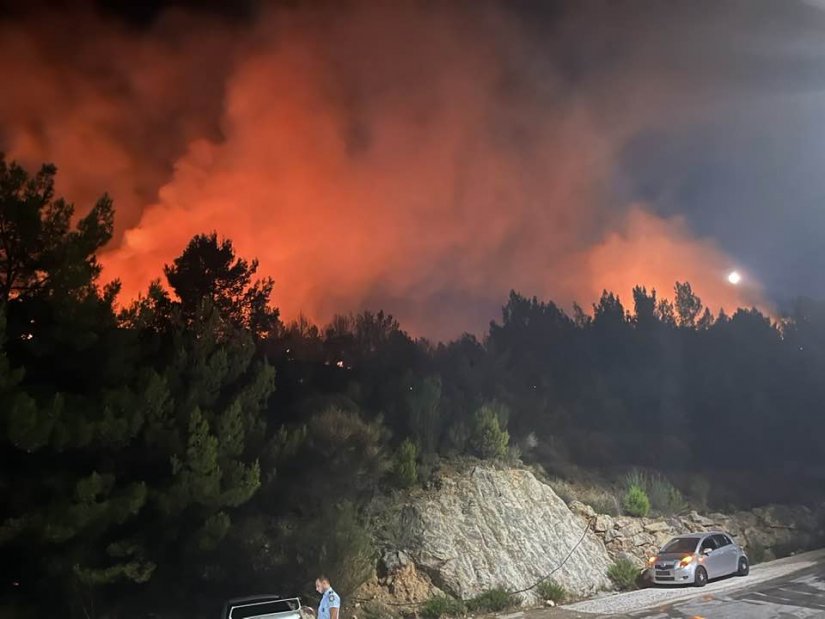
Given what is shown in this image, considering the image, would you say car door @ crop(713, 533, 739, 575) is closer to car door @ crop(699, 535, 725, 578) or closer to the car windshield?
car door @ crop(699, 535, 725, 578)

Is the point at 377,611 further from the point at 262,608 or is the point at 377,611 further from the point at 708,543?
the point at 708,543

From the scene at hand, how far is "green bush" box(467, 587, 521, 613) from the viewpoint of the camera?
48.6ft

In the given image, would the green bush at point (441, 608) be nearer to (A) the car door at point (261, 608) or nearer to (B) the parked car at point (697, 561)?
(A) the car door at point (261, 608)

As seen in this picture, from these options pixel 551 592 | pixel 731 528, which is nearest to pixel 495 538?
pixel 551 592

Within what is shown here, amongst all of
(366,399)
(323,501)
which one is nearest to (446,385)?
(366,399)

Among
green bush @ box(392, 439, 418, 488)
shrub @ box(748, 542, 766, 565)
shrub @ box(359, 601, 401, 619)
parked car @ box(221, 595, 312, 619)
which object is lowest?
shrub @ box(748, 542, 766, 565)

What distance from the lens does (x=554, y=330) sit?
124 feet

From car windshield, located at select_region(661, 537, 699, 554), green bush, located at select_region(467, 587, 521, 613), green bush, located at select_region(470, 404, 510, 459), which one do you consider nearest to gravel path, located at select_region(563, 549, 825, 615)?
car windshield, located at select_region(661, 537, 699, 554)

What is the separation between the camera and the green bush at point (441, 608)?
13938 millimetres

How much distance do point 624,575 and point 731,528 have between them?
9.83 m

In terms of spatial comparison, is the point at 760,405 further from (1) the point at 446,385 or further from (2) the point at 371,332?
(2) the point at 371,332

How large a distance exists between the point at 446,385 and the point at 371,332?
487cm

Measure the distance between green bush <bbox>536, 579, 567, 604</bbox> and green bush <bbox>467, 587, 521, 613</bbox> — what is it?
106cm

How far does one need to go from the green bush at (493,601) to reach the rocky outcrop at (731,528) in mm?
6060
